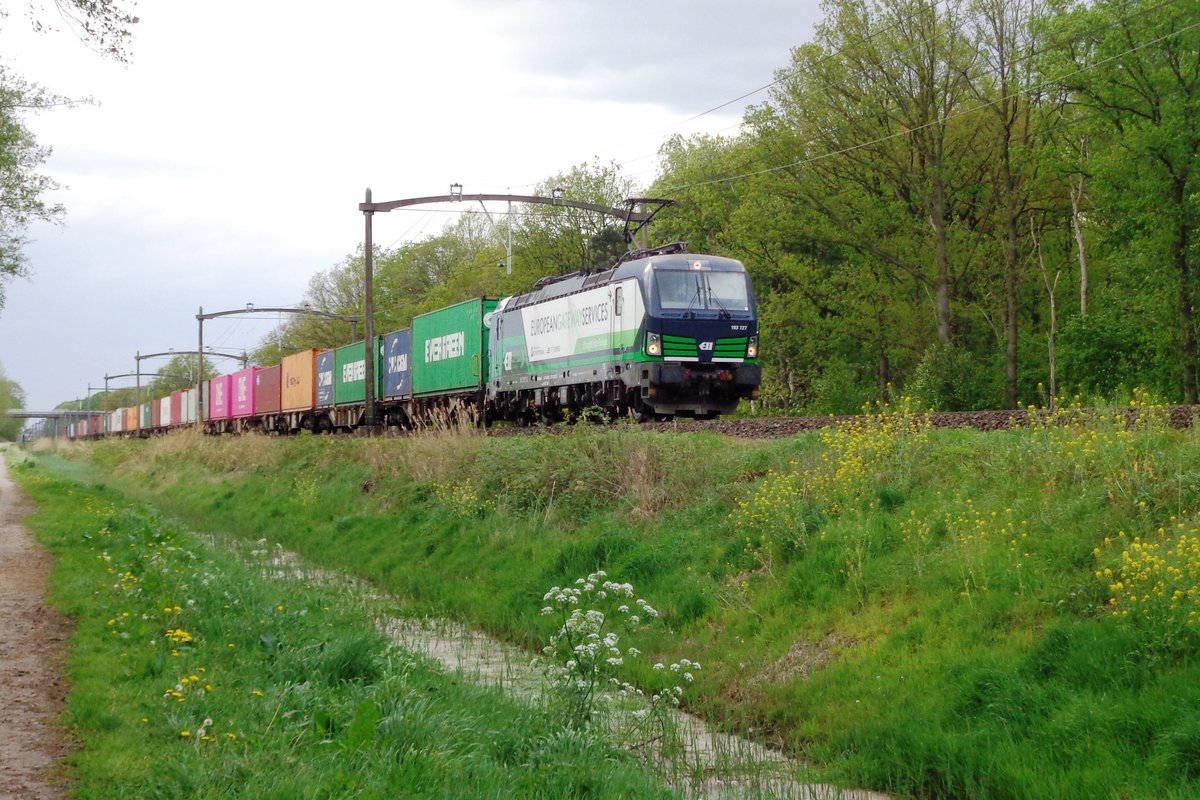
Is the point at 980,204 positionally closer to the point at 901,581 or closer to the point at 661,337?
the point at 661,337

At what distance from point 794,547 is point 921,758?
3.66m

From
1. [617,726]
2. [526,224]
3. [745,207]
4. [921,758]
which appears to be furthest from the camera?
[526,224]

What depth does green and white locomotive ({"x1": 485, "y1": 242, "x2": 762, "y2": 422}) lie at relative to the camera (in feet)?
69.2

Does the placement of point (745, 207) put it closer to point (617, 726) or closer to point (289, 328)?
point (617, 726)

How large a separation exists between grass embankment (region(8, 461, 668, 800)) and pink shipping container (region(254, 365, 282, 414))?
39.5m

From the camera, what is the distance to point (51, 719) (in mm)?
6559

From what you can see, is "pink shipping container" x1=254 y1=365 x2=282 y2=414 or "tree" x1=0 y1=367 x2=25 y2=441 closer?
"pink shipping container" x1=254 y1=365 x2=282 y2=414

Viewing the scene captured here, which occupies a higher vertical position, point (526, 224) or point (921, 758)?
point (526, 224)

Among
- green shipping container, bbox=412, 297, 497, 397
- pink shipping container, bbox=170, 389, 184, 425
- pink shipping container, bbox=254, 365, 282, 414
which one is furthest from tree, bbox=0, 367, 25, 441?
green shipping container, bbox=412, 297, 497, 397

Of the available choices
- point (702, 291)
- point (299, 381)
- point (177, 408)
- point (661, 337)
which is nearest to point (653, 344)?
point (661, 337)

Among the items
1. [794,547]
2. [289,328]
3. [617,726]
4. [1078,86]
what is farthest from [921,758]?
[289,328]

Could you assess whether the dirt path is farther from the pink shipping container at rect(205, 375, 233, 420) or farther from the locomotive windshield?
the pink shipping container at rect(205, 375, 233, 420)

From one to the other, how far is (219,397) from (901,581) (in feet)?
178

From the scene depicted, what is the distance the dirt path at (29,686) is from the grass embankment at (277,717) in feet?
0.43
